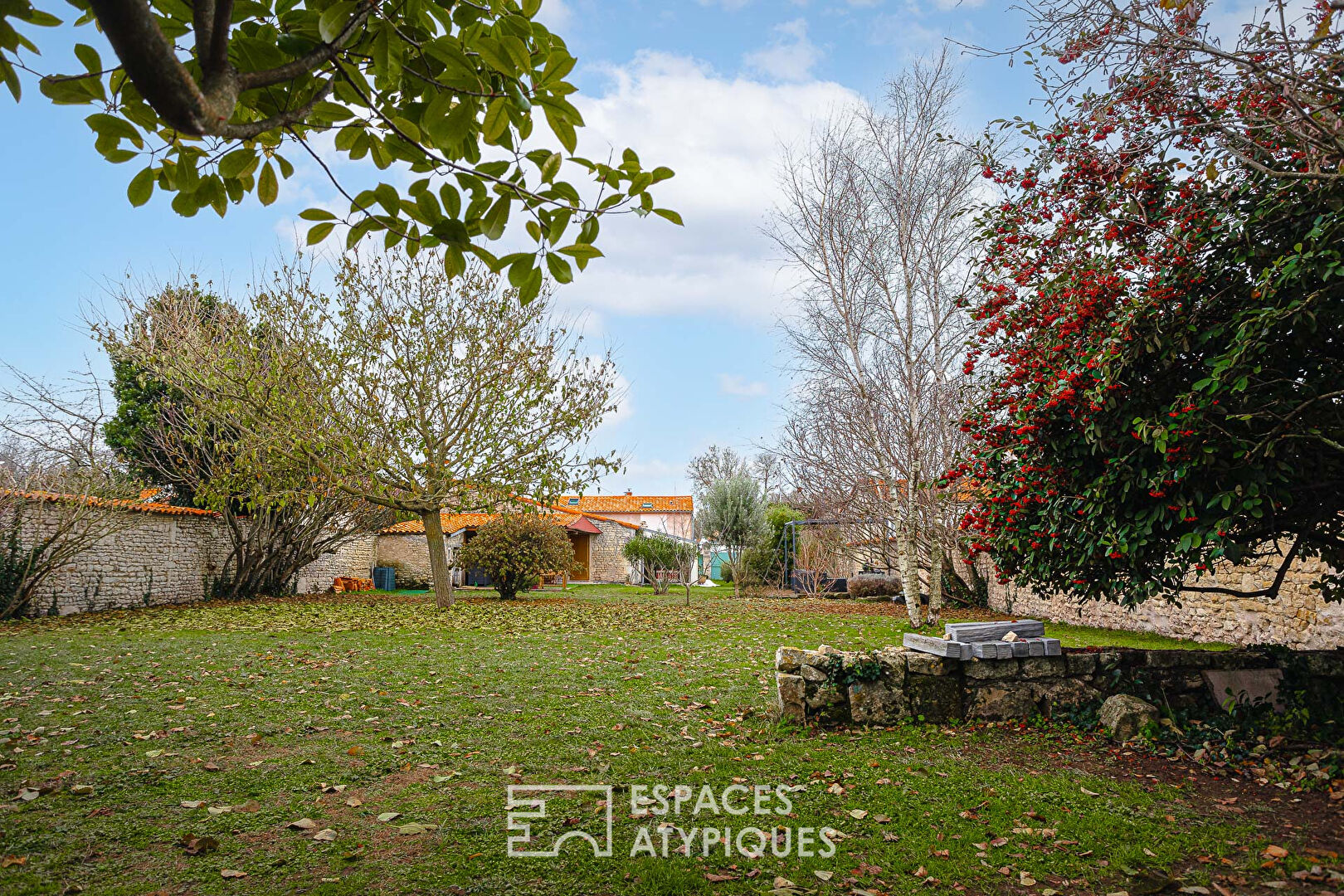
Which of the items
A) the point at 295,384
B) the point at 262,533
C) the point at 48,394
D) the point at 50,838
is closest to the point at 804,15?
the point at 50,838

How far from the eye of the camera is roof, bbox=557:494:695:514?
4400 cm

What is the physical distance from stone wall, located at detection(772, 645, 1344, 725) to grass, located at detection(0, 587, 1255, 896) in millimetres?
244

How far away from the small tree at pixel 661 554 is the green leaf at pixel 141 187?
827 inches

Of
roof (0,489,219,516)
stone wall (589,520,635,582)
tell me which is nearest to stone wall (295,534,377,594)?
roof (0,489,219,516)

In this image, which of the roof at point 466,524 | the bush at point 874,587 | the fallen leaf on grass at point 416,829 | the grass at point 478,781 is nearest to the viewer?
the grass at point 478,781

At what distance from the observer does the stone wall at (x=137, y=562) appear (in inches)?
544

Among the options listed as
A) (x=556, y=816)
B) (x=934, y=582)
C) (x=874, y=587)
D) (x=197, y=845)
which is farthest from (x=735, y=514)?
(x=197, y=845)

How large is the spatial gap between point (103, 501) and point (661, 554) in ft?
50.6

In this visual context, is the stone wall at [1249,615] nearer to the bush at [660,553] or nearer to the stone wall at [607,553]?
the bush at [660,553]

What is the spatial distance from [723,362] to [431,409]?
21.7 feet

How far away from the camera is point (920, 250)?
11805mm

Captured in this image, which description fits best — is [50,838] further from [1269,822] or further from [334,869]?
[1269,822]

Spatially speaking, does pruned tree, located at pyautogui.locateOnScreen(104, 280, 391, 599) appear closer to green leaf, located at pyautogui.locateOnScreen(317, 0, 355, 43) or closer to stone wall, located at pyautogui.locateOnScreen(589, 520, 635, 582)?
stone wall, located at pyautogui.locateOnScreen(589, 520, 635, 582)

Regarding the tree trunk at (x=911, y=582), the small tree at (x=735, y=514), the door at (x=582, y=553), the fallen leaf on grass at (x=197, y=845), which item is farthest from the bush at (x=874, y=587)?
the fallen leaf on grass at (x=197, y=845)
